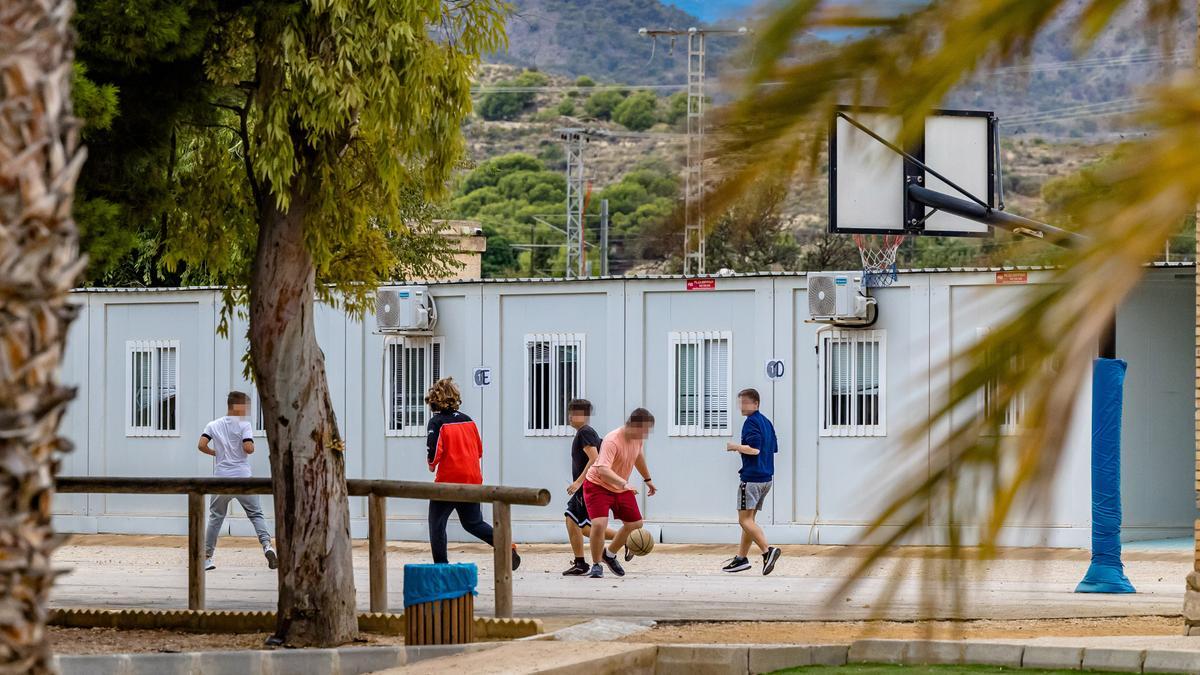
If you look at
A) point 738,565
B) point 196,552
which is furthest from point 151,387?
point 196,552

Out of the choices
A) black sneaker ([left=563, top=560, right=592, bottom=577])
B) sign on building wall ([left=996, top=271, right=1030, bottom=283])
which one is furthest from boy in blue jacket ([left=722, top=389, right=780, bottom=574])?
sign on building wall ([left=996, top=271, right=1030, bottom=283])

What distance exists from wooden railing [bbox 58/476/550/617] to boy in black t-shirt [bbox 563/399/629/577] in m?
4.39

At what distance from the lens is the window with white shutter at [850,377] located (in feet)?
71.6

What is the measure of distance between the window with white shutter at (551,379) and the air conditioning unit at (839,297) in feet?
11.8

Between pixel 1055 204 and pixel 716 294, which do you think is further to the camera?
pixel 716 294

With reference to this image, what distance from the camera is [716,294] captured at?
73.8 ft

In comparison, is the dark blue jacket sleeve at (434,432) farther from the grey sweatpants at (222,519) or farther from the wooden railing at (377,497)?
the wooden railing at (377,497)

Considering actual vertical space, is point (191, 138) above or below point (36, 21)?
above

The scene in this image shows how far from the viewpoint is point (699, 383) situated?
2272 cm

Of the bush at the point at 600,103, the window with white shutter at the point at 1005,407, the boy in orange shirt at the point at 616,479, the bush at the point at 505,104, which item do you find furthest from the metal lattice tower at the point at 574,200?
the bush at the point at 505,104

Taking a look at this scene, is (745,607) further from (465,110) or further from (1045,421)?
(1045,421)

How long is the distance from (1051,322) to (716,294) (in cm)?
2108

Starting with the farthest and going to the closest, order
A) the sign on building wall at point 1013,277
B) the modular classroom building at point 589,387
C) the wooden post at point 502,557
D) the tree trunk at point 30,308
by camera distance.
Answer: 1. the modular classroom building at point 589,387
2. the wooden post at point 502,557
3. the tree trunk at point 30,308
4. the sign on building wall at point 1013,277

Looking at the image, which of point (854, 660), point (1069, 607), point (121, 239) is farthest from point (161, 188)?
point (1069, 607)
